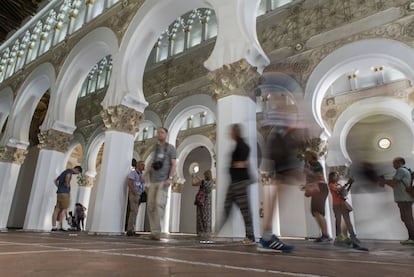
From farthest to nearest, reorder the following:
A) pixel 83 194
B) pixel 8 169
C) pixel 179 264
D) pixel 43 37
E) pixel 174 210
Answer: pixel 83 194 → pixel 174 210 → pixel 43 37 → pixel 8 169 → pixel 179 264

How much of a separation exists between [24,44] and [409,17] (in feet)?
50.0

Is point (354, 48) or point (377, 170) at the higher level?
point (354, 48)

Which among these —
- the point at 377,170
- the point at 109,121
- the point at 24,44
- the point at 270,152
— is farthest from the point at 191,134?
the point at 270,152

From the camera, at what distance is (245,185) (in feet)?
12.0

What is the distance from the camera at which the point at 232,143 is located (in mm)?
4629

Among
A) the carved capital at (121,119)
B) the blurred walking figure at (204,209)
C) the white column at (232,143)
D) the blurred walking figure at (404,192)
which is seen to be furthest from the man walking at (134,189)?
the blurred walking figure at (404,192)

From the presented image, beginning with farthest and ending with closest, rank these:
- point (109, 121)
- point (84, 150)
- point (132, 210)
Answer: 1. point (84, 150)
2. point (109, 121)
3. point (132, 210)

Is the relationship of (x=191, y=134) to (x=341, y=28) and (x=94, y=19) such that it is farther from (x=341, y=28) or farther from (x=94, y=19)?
(x=341, y=28)

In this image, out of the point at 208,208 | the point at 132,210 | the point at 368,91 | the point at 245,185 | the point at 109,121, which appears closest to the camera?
the point at 245,185

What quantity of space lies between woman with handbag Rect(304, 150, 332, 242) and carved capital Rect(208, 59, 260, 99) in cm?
148

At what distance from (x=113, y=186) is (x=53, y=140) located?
3.74m

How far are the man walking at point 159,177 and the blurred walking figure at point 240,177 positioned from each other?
1.23 m

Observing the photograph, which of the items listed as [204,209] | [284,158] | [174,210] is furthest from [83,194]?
[284,158]

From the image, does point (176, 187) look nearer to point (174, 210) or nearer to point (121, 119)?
point (174, 210)
